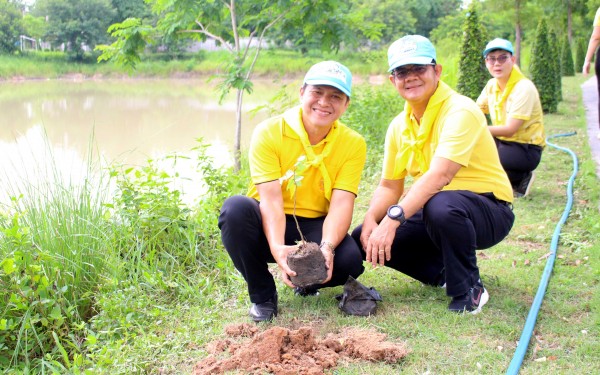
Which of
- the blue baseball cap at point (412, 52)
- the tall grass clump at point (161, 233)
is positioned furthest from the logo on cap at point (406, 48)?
the tall grass clump at point (161, 233)

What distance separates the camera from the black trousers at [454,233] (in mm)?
2801

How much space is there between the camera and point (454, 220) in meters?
2.78

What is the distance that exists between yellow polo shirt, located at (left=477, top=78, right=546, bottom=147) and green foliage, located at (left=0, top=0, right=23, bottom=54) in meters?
28.6

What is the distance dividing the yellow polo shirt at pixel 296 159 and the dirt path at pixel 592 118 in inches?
144

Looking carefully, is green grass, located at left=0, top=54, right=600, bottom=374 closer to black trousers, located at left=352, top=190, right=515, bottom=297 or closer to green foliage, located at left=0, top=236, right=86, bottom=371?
green foliage, located at left=0, top=236, right=86, bottom=371

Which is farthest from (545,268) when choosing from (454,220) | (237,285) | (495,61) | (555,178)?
(555,178)

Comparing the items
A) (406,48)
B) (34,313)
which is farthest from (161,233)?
(406,48)

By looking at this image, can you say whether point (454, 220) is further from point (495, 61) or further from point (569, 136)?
point (569, 136)

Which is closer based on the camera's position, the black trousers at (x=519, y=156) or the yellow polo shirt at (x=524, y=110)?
the yellow polo shirt at (x=524, y=110)

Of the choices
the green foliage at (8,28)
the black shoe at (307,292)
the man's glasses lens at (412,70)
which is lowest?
the black shoe at (307,292)

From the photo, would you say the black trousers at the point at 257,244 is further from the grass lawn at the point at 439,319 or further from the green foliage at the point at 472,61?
the green foliage at the point at 472,61

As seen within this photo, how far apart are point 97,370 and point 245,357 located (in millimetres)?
706

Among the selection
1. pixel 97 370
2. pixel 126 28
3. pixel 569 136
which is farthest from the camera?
pixel 569 136

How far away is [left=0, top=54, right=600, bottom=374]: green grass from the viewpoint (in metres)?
Result: 2.65
